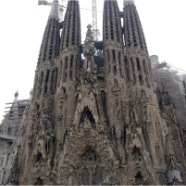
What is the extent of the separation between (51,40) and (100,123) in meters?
15.0

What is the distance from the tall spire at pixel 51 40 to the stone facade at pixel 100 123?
37cm

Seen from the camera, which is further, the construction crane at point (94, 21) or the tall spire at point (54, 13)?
the construction crane at point (94, 21)

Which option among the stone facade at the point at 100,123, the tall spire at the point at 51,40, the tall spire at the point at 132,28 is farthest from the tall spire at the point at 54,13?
the tall spire at the point at 132,28

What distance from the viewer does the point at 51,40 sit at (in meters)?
35.6

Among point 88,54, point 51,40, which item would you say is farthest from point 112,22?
point 51,40

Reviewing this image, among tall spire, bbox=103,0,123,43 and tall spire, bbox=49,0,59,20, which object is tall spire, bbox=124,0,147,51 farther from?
tall spire, bbox=49,0,59,20

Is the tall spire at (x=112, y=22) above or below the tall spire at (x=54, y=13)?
below

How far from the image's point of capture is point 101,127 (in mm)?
24859

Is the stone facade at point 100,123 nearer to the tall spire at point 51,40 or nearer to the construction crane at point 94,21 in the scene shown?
the tall spire at point 51,40

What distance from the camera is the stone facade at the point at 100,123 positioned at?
23000 millimetres

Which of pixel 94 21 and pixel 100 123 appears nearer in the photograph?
pixel 100 123

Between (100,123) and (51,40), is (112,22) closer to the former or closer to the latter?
(51,40)

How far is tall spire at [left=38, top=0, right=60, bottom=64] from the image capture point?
34.1 m

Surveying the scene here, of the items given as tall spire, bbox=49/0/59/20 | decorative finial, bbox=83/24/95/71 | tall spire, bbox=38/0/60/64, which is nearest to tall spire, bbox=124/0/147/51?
decorative finial, bbox=83/24/95/71
